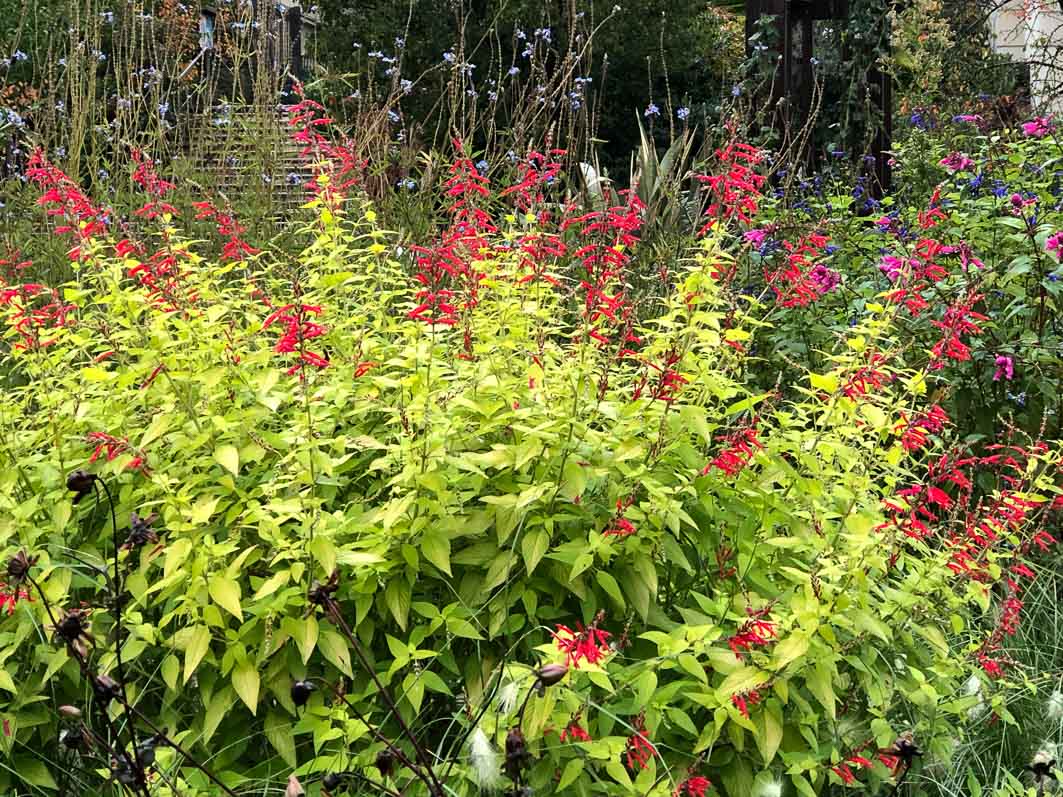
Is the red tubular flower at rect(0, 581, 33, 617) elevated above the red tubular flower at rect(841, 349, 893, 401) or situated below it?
below

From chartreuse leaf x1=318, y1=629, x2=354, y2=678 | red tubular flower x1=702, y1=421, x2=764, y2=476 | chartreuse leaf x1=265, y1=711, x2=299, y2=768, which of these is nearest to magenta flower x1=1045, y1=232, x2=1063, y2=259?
red tubular flower x1=702, y1=421, x2=764, y2=476

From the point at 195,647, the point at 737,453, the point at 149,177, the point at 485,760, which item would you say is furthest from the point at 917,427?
the point at 149,177

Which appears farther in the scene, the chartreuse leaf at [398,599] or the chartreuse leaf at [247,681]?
the chartreuse leaf at [398,599]

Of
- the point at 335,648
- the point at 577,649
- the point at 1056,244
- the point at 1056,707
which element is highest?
the point at 1056,244

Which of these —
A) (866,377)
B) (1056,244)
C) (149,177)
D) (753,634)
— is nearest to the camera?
(753,634)

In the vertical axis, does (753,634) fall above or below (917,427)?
below

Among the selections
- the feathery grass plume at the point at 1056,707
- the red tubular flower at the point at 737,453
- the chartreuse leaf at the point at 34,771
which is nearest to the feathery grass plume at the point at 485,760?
the red tubular flower at the point at 737,453

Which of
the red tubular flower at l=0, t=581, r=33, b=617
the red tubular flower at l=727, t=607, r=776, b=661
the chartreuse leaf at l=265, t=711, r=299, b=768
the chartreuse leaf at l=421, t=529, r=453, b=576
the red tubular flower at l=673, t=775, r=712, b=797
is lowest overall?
the chartreuse leaf at l=265, t=711, r=299, b=768

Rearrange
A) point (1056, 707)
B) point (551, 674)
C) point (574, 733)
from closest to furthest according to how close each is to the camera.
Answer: point (551, 674) < point (574, 733) < point (1056, 707)

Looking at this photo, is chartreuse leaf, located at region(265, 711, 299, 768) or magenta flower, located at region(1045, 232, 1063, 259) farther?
magenta flower, located at region(1045, 232, 1063, 259)

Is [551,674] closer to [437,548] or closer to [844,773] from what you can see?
[437,548]

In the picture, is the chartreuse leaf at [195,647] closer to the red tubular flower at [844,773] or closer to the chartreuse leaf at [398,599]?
the chartreuse leaf at [398,599]

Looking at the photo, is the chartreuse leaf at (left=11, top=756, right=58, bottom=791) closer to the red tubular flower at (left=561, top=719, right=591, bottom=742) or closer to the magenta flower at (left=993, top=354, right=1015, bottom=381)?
the red tubular flower at (left=561, top=719, right=591, bottom=742)

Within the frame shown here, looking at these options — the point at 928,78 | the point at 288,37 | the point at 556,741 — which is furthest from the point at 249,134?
the point at 928,78
